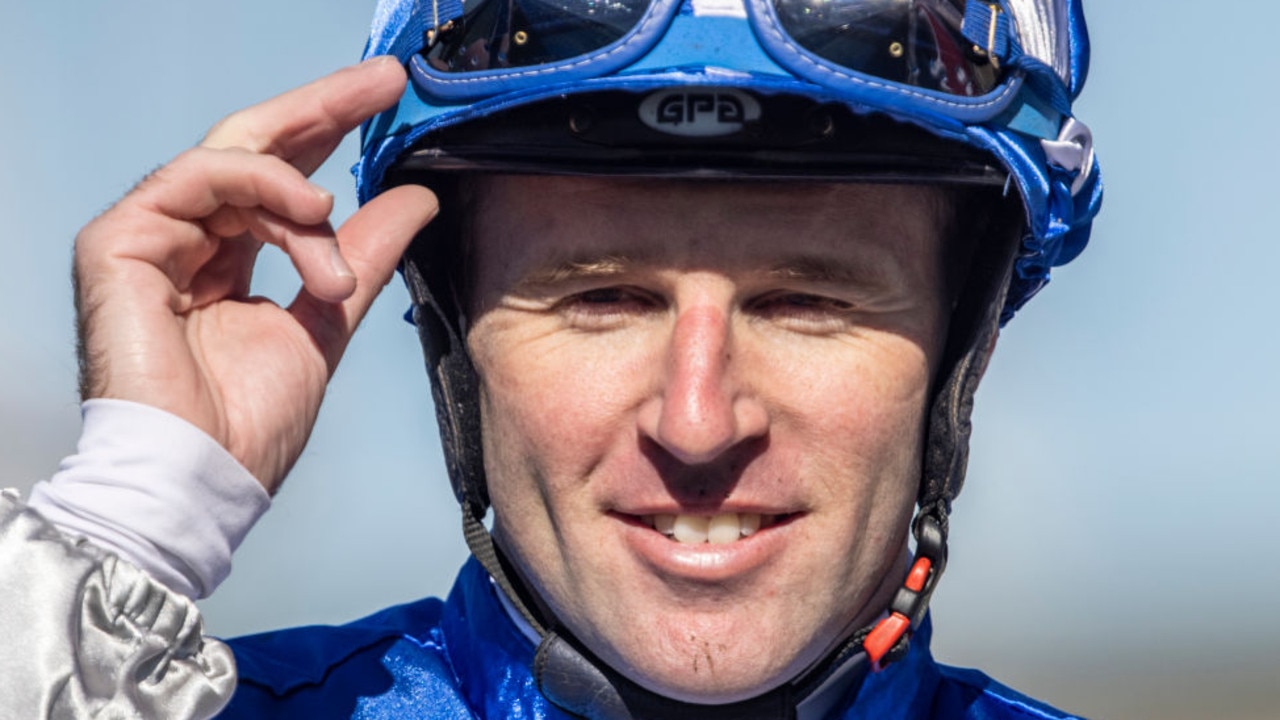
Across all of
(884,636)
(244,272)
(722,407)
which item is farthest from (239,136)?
(884,636)

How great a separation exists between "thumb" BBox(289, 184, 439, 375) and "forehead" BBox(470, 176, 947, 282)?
0.20 meters

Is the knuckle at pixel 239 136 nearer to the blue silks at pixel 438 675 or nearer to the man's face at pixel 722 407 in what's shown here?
the man's face at pixel 722 407

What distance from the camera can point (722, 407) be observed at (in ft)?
9.19

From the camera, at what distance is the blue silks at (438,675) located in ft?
10.3

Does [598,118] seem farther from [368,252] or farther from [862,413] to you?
[862,413]

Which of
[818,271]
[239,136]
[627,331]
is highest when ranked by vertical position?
[239,136]

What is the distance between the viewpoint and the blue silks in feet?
10.3

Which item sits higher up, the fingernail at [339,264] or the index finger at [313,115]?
the index finger at [313,115]

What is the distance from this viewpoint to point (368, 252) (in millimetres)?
2910

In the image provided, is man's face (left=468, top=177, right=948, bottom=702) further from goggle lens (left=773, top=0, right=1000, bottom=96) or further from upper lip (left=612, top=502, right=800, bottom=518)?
goggle lens (left=773, top=0, right=1000, bottom=96)

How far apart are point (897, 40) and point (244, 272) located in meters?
1.18

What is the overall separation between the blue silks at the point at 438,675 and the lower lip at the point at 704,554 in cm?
37

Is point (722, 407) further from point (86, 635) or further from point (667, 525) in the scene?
point (86, 635)

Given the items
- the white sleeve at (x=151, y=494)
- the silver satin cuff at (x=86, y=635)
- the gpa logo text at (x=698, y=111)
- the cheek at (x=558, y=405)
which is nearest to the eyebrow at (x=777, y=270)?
the cheek at (x=558, y=405)
